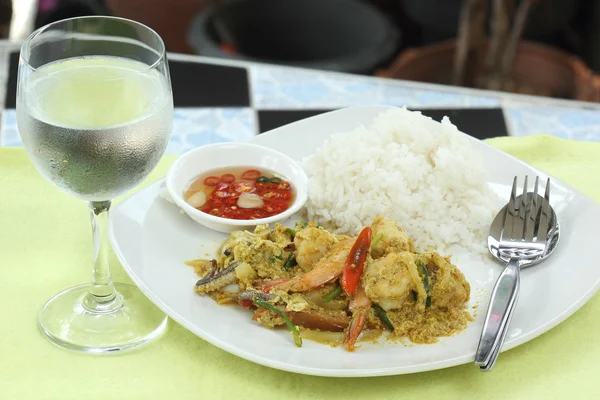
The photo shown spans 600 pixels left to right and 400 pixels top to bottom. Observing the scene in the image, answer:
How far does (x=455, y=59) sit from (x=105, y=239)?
356 cm

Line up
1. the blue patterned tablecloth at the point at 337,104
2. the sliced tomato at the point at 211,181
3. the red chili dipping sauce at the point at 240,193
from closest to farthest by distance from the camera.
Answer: the red chili dipping sauce at the point at 240,193, the sliced tomato at the point at 211,181, the blue patterned tablecloth at the point at 337,104

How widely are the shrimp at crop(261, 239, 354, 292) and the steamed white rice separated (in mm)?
501

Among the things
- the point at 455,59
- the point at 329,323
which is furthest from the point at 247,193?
the point at 455,59

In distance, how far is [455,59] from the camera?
205 inches

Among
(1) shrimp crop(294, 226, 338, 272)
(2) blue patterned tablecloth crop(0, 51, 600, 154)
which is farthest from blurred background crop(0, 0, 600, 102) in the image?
(1) shrimp crop(294, 226, 338, 272)

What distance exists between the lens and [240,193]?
256 cm

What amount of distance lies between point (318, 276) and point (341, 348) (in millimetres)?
185

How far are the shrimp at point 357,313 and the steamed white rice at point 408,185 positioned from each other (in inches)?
21.4

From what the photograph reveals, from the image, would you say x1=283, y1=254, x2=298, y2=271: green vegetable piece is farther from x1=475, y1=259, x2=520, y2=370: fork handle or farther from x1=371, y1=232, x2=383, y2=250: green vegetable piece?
x1=475, y1=259, x2=520, y2=370: fork handle

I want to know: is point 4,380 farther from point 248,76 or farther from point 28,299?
point 248,76

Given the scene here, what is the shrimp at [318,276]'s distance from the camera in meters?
2.02

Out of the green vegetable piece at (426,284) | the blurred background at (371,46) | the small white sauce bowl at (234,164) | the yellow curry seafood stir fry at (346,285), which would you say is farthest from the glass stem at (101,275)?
the blurred background at (371,46)

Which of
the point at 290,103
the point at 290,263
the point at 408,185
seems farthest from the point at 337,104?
the point at 290,263

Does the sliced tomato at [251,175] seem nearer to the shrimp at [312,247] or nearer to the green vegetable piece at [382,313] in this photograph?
the shrimp at [312,247]
